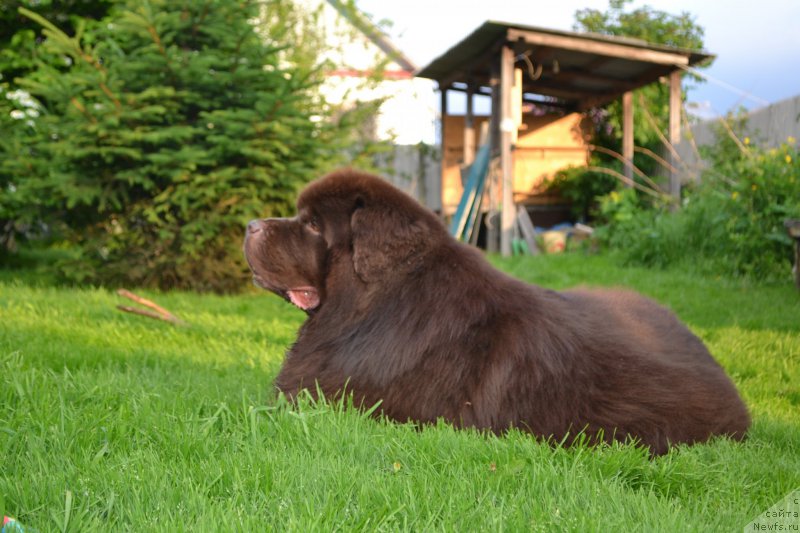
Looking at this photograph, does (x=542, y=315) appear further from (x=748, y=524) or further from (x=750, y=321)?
(x=750, y=321)

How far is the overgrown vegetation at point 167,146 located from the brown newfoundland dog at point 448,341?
4683 millimetres

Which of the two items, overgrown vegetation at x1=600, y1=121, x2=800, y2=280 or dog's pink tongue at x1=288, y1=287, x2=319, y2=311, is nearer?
dog's pink tongue at x1=288, y1=287, x2=319, y2=311

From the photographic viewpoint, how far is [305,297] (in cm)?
319

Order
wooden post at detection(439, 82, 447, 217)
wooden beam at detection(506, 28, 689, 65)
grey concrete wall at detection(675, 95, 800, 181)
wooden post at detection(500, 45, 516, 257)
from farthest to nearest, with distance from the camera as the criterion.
Result: wooden post at detection(439, 82, 447, 217), wooden post at detection(500, 45, 516, 257), wooden beam at detection(506, 28, 689, 65), grey concrete wall at detection(675, 95, 800, 181)

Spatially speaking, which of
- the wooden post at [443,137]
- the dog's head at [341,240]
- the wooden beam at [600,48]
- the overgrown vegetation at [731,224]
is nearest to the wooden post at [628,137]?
the wooden beam at [600,48]

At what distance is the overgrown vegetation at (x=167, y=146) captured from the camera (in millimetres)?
7539

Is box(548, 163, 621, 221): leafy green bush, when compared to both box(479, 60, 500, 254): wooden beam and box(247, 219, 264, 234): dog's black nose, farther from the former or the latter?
box(247, 219, 264, 234): dog's black nose

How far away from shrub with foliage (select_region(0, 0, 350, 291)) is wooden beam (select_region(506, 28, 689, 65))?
420 cm

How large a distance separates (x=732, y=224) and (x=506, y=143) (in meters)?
4.14

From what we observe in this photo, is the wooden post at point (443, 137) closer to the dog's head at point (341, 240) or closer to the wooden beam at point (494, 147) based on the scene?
the wooden beam at point (494, 147)

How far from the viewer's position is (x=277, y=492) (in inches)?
82.7

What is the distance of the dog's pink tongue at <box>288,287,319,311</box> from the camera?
3174mm

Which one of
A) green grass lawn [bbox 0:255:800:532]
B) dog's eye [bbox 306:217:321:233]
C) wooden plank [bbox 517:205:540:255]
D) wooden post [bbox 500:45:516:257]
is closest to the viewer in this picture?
green grass lawn [bbox 0:255:800:532]

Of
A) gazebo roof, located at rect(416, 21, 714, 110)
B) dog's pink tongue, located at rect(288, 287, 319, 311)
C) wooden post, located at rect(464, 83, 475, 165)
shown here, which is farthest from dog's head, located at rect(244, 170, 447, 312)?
wooden post, located at rect(464, 83, 475, 165)
